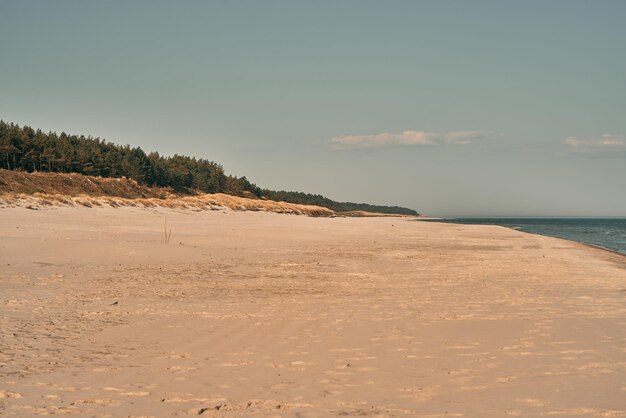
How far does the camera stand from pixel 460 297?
41.4 ft

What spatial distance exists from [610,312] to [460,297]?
299 cm

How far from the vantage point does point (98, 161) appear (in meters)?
67.3

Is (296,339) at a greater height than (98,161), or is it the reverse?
(98,161)

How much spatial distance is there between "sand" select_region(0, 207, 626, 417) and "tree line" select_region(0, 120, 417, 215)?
159 feet

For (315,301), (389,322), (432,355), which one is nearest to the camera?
(432,355)

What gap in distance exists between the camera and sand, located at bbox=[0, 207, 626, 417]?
5551mm

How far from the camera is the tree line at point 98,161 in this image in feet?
200

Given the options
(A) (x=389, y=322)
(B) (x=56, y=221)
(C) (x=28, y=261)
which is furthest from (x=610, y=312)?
(B) (x=56, y=221)

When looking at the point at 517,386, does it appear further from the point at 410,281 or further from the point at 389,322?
the point at 410,281

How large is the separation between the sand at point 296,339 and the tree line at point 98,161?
159ft

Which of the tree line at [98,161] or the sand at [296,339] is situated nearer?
the sand at [296,339]

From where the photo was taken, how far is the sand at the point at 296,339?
219 inches

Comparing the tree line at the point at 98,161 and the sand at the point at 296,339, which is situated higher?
the tree line at the point at 98,161

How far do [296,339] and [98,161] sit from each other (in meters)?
64.6
